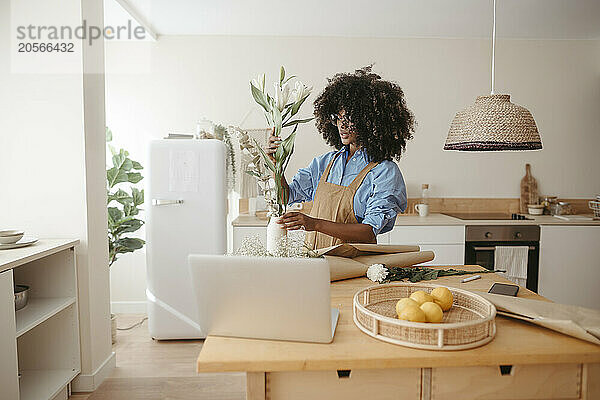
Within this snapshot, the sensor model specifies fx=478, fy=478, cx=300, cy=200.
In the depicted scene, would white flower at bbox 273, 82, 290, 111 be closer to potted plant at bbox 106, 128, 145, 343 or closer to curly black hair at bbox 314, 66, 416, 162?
curly black hair at bbox 314, 66, 416, 162

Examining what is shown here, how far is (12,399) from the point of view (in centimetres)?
206

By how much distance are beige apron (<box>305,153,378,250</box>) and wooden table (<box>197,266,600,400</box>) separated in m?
1.22

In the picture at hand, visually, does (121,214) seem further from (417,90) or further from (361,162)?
(417,90)

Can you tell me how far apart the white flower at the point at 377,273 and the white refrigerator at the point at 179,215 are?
5.99ft

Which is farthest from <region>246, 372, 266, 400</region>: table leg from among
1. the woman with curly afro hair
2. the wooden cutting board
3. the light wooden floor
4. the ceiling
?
the wooden cutting board

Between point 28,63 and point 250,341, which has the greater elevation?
point 28,63

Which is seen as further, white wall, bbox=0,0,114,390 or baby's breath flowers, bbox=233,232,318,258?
white wall, bbox=0,0,114,390

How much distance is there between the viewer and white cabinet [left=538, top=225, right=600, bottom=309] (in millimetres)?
4016

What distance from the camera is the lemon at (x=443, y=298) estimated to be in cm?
133

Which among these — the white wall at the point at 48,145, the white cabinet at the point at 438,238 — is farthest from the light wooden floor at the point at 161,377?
the white cabinet at the point at 438,238

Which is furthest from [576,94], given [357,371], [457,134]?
[357,371]

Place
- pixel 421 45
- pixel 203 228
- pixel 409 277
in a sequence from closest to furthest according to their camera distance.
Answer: pixel 409 277
pixel 203 228
pixel 421 45

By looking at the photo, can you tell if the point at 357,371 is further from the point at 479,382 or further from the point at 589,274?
the point at 589,274

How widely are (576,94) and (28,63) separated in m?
4.50
